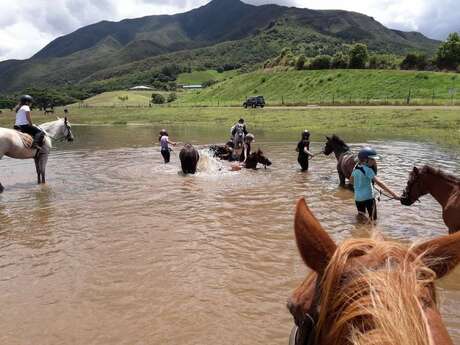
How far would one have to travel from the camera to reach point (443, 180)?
7.52 m

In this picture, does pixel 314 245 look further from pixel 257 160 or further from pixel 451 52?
pixel 451 52

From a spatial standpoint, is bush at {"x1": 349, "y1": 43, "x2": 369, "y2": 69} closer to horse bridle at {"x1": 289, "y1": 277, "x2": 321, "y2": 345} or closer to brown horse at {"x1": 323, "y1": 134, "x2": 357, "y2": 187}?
brown horse at {"x1": 323, "y1": 134, "x2": 357, "y2": 187}

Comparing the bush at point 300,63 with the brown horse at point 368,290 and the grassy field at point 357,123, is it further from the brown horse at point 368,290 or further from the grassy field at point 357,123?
the brown horse at point 368,290

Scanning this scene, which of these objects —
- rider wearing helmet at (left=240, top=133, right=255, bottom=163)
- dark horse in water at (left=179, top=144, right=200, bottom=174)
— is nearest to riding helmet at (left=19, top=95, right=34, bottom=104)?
dark horse in water at (left=179, top=144, right=200, bottom=174)

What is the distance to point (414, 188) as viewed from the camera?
809 centimetres

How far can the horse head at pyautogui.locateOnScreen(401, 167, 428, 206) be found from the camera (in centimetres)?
798

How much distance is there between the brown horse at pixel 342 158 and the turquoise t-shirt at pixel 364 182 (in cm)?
329

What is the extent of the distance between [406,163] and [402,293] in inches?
608

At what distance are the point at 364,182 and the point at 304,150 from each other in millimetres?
6219

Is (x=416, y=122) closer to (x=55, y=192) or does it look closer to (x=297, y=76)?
(x=55, y=192)

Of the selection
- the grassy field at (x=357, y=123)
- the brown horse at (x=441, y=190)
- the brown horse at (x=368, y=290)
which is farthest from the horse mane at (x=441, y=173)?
the grassy field at (x=357, y=123)

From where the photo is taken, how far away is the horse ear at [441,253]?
5.05ft

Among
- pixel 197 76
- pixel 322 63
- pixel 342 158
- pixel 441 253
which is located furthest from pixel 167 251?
pixel 197 76

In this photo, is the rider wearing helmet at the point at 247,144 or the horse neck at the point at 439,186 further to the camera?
the rider wearing helmet at the point at 247,144
